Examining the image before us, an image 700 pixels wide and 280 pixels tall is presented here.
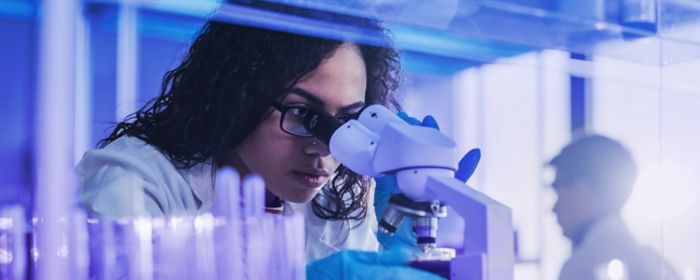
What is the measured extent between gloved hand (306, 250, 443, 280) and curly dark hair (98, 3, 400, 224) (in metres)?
0.41

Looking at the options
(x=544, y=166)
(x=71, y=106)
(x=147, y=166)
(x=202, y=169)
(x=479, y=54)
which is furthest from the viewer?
(x=544, y=166)

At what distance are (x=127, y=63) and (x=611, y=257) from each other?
1.55m

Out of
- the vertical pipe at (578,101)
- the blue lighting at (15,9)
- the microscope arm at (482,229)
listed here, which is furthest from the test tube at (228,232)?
the vertical pipe at (578,101)

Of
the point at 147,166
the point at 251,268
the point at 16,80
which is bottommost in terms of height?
the point at 251,268

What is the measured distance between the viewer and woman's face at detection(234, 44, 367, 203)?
4.31 feet

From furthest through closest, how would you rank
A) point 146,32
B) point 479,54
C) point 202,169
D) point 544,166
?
point 544,166
point 479,54
point 146,32
point 202,169

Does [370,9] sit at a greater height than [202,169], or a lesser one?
greater

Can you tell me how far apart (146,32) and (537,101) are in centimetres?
150

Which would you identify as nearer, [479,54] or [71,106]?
[71,106]

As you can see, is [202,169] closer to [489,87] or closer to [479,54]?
[479,54]

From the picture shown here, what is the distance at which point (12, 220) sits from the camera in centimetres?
83

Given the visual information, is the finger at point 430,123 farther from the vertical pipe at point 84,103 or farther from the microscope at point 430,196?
the vertical pipe at point 84,103

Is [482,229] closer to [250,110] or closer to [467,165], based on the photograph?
[467,165]

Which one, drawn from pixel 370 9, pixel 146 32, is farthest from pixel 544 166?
pixel 146 32
